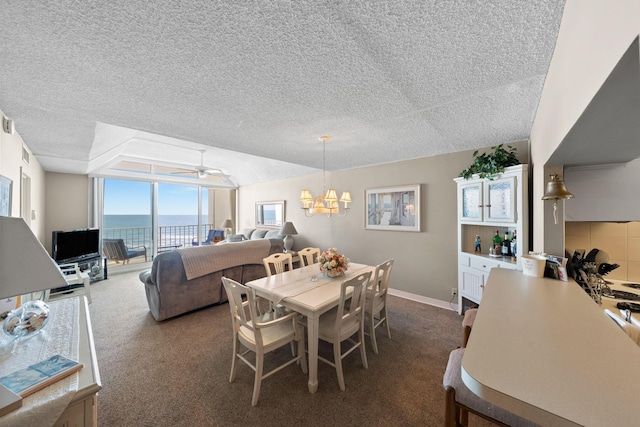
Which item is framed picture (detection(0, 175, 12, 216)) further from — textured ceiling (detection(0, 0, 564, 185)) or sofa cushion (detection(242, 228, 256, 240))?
sofa cushion (detection(242, 228, 256, 240))

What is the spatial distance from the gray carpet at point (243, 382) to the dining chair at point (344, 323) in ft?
0.64

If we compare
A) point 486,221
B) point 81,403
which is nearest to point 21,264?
point 81,403

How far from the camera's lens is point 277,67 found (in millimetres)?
1515

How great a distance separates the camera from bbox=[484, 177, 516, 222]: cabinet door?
252 cm

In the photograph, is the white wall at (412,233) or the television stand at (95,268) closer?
the white wall at (412,233)

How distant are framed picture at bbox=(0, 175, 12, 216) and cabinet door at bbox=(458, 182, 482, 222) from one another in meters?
4.67

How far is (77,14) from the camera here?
108 cm

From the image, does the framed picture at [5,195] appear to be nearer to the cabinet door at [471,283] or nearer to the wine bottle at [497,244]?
the cabinet door at [471,283]

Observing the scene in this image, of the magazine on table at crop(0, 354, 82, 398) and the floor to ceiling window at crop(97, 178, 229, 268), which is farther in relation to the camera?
the floor to ceiling window at crop(97, 178, 229, 268)

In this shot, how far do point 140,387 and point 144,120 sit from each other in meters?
2.36

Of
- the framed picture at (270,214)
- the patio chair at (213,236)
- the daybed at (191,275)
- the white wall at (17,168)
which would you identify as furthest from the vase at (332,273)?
the patio chair at (213,236)

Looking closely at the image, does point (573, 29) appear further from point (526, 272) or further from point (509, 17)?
point (526, 272)

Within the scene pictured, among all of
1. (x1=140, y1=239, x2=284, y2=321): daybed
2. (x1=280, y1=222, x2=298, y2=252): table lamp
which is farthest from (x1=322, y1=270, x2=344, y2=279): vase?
(x1=280, y1=222, x2=298, y2=252): table lamp

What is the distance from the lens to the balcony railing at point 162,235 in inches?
225
